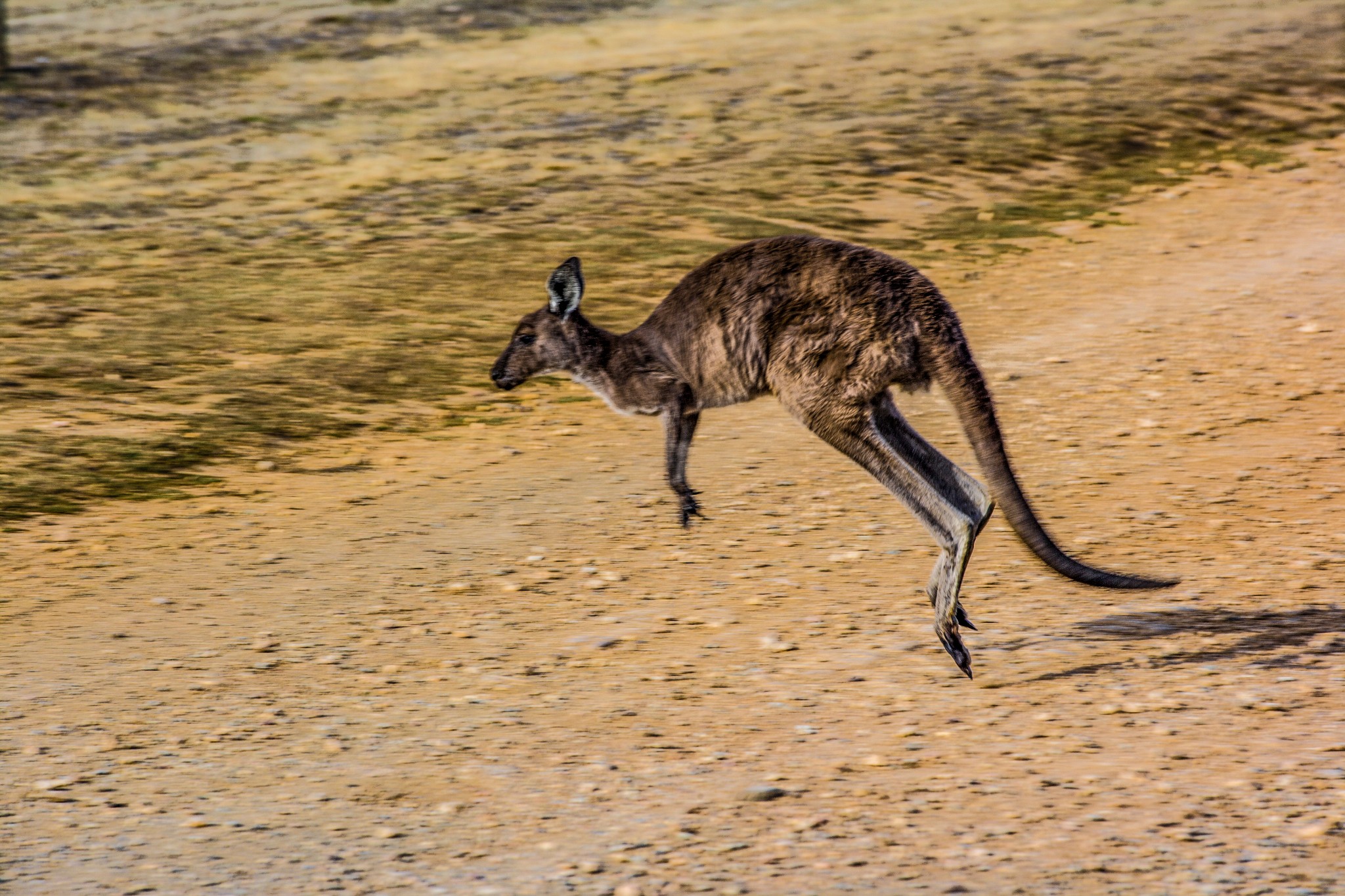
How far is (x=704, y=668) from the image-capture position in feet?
18.1

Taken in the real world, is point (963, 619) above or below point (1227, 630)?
above

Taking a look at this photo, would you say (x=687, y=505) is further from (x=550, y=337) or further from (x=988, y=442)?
(x=988, y=442)

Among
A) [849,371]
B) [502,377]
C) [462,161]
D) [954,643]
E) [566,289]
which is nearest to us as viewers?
[954,643]

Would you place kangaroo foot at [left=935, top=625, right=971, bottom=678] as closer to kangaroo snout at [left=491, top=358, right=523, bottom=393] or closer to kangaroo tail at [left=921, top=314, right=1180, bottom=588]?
kangaroo tail at [left=921, top=314, right=1180, bottom=588]

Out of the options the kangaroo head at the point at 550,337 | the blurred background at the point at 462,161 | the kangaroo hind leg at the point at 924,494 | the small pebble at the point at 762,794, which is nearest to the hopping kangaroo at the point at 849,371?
the kangaroo hind leg at the point at 924,494

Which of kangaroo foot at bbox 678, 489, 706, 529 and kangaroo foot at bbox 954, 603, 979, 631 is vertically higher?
kangaroo foot at bbox 678, 489, 706, 529

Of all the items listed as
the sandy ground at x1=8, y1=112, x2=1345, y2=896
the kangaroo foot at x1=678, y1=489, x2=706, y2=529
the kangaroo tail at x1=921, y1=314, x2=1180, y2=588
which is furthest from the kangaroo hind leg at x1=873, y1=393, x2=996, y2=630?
the kangaroo foot at x1=678, y1=489, x2=706, y2=529

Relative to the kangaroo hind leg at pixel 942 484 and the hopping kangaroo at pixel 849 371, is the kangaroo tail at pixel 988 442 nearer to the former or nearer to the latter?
the hopping kangaroo at pixel 849 371

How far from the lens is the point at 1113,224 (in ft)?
36.3

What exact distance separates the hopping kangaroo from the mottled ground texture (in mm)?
451

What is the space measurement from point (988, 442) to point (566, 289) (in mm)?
1724

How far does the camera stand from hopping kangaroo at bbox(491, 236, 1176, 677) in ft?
17.2

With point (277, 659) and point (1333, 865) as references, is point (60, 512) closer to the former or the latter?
point (277, 659)

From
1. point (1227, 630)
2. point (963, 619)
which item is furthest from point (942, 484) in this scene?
point (1227, 630)
